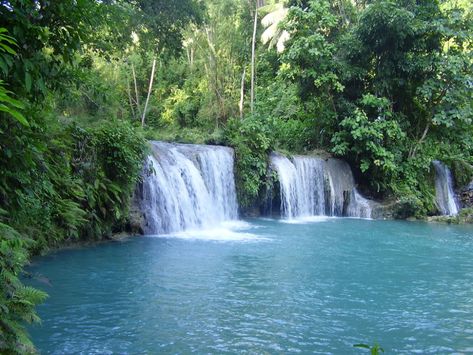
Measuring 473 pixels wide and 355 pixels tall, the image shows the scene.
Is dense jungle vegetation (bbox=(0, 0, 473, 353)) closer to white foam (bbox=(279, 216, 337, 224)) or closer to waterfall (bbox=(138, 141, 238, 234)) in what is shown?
waterfall (bbox=(138, 141, 238, 234))

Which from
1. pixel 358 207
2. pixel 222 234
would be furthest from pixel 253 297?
pixel 358 207

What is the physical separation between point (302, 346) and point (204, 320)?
4.11 ft

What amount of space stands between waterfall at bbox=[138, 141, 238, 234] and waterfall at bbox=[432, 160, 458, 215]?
851 cm

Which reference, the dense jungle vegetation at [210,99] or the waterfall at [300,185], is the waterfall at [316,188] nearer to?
the waterfall at [300,185]

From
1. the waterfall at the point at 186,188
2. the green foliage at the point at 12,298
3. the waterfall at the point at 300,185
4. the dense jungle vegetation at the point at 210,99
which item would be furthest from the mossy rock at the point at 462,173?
the green foliage at the point at 12,298

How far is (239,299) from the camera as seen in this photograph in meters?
6.52

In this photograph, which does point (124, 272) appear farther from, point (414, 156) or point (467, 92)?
point (467, 92)

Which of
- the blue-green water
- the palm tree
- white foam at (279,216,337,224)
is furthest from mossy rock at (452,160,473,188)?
the palm tree

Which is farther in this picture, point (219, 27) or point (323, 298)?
point (219, 27)

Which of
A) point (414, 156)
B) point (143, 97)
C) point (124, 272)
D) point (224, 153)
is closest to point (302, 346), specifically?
point (124, 272)

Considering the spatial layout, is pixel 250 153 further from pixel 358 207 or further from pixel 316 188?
pixel 358 207

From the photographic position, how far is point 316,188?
702 inches

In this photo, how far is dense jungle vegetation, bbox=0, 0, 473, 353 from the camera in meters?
3.38

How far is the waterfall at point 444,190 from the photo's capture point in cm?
1855
